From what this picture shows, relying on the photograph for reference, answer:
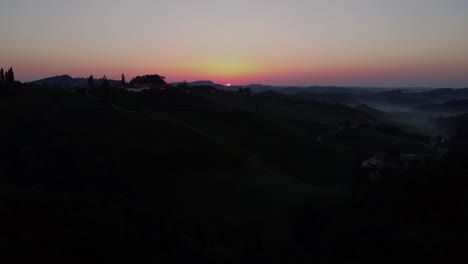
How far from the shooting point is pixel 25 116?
6025 centimetres

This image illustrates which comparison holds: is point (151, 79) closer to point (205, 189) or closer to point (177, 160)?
point (177, 160)

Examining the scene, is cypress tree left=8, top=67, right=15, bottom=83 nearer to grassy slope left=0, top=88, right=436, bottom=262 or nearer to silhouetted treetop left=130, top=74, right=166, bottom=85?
grassy slope left=0, top=88, right=436, bottom=262

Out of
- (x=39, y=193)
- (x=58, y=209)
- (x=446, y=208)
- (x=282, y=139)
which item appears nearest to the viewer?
(x=446, y=208)

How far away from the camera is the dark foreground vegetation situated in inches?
802

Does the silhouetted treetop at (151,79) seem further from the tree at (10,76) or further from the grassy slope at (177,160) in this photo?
the grassy slope at (177,160)

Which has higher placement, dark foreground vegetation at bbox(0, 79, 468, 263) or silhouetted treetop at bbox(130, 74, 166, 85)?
silhouetted treetop at bbox(130, 74, 166, 85)

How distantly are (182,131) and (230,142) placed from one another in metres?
7.18

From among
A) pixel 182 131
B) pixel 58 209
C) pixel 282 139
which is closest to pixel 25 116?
pixel 182 131

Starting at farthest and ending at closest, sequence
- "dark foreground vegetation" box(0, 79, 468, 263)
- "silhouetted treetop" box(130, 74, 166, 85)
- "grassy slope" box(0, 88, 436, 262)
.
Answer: "silhouetted treetop" box(130, 74, 166, 85), "grassy slope" box(0, 88, 436, 262), "dark foreground vegetation" box(0, 79, 468, 263)

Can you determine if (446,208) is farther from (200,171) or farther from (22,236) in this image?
(200,171)

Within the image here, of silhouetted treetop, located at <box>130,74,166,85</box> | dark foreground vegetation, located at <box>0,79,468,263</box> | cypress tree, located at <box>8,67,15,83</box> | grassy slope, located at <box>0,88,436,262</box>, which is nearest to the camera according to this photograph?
dark foreground vegetation, located at <box>0,79,468,263</box>


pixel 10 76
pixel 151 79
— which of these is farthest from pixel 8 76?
pixel 151 79

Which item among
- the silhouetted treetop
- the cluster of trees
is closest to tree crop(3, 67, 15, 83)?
the cluster of trees

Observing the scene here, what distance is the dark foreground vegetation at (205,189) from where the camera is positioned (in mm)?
20359
